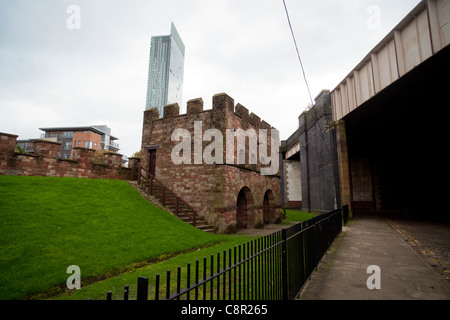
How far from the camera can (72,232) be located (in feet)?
24.3

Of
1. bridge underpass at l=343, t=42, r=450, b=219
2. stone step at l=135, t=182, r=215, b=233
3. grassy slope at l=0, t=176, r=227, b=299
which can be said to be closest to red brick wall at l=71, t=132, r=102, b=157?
stone step at l=135, t=182, r=215, b=233

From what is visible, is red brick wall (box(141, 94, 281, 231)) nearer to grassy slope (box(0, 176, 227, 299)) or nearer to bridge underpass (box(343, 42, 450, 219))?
grassy slope (box(0, 176, 227, 299))

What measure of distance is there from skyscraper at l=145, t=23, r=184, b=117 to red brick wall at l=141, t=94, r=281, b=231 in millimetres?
94716

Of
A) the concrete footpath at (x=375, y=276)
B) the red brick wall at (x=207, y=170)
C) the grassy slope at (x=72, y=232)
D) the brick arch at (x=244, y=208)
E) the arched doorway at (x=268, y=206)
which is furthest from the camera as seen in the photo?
the arched doorway at (x=268, y=206)

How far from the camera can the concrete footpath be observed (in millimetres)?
4340

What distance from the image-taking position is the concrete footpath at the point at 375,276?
14.2 ft

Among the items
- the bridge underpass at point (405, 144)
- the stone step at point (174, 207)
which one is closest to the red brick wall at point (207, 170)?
the stone step at point (174, 207)

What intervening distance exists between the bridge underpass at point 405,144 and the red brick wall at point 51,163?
16469mm

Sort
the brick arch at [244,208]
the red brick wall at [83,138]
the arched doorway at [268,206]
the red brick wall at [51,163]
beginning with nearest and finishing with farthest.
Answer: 1. the red brick wall at [51,163]
2. the brick arch at [244,208]
3. the arched doorway at [268,206]
4. the red brick wall at [83,138]

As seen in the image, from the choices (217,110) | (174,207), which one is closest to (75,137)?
(174,207)

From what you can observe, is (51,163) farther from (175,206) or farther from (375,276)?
(375,276)

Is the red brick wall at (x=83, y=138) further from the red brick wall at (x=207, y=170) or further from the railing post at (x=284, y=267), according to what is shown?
the railing post at (x=284, y=267)

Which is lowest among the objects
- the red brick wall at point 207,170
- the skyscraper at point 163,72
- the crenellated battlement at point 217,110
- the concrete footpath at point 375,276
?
the concrete footpath at point 375,276
